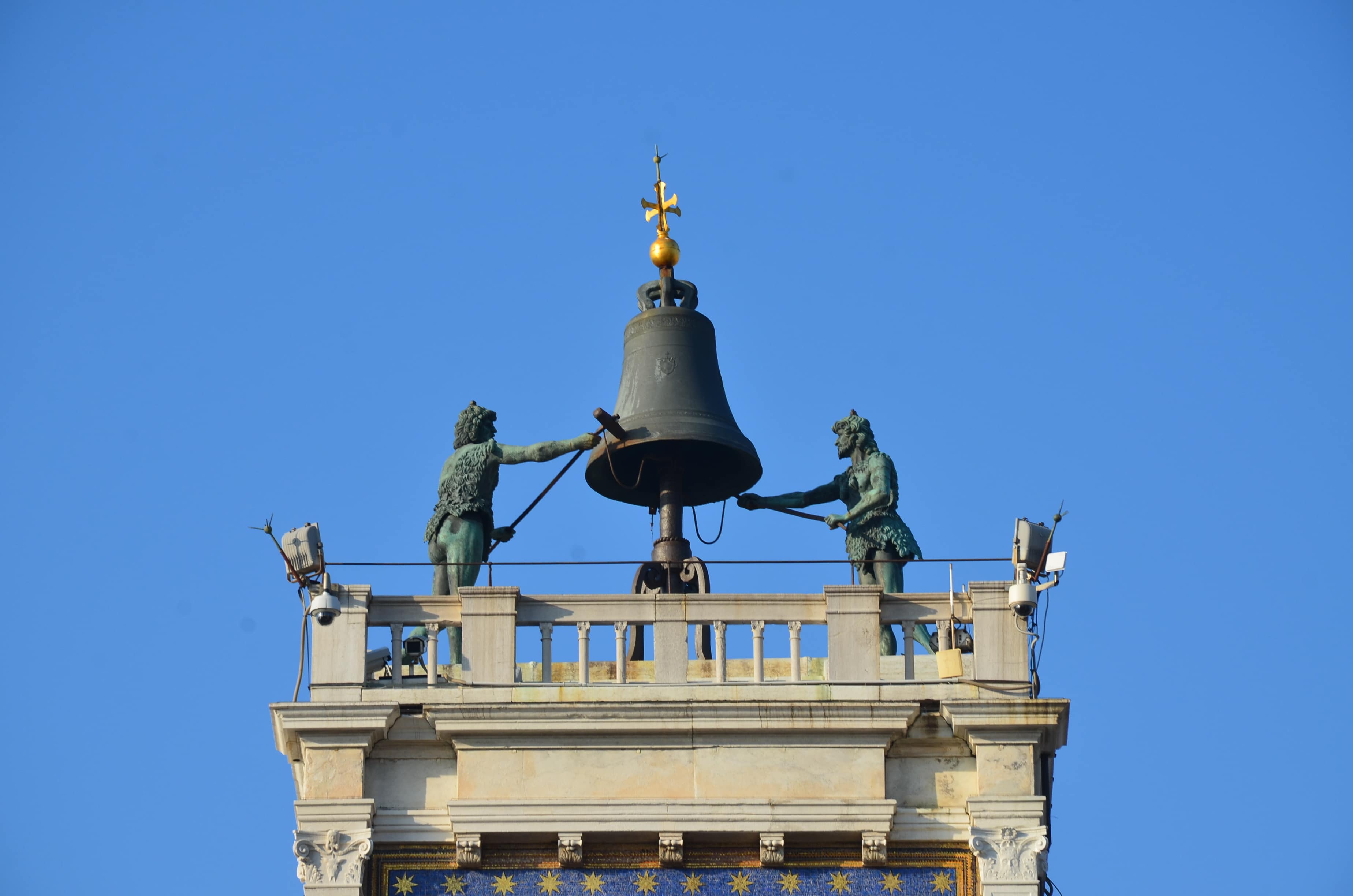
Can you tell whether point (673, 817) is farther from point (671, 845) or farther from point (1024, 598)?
point (1024, 598)

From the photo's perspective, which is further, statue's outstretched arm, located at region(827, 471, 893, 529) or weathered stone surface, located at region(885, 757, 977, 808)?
statue's outstretched arm, located at region(827, 471, 893, 529)

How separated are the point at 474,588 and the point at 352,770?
232cm

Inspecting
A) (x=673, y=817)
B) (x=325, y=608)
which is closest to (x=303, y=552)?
(x=325, y=608)

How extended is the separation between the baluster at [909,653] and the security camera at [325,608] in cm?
598

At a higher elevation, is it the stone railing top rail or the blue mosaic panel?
the stone railing top rail

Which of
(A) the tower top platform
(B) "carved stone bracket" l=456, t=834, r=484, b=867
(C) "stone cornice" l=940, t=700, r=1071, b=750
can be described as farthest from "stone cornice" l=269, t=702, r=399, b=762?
(C) "stone cornice" l=940, t=700, r=1071, b=750

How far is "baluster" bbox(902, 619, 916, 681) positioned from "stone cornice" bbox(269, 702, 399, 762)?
5.43m

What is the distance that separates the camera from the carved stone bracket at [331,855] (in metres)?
33.6

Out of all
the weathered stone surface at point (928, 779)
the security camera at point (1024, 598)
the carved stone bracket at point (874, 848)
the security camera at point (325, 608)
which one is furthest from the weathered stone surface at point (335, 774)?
the security camera at point (1024, 598)

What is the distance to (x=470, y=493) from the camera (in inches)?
1475

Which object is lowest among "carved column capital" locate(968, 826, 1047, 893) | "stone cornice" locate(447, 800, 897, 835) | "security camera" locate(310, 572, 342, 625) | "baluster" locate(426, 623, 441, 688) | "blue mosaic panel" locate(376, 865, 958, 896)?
"blue mosaic panel" locate(376, 865, 958, 896)

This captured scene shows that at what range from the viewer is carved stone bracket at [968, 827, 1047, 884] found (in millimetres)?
33562

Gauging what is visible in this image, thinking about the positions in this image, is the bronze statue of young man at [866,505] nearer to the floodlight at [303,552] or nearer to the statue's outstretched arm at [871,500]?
the statue's outstretched arm at [871,500]

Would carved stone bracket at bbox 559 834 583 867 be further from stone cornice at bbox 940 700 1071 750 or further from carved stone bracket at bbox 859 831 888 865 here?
stone cornice at bbox 940 700 1071 750
